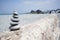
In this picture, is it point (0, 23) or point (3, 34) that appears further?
point (0, 23)

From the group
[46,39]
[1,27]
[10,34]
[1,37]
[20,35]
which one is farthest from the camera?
[46,39]

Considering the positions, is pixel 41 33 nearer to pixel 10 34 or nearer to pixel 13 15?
pixel 13 15

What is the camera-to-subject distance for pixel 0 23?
2262 millimetres

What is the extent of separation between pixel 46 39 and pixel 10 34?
123 cm

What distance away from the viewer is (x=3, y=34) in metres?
1.71

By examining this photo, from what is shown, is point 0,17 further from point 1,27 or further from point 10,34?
point 10,34

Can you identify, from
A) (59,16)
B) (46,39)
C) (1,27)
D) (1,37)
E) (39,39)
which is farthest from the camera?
(59,16)

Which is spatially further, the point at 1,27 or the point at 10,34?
the point at 1,27

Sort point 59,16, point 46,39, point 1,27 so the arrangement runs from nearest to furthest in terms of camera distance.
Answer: point 1,27, point 46,39, point 59,16

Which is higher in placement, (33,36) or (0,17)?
(0,17)

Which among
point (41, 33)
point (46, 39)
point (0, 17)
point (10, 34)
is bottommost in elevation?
point (46, 39)

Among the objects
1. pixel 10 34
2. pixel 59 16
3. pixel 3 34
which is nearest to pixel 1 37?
pixel 3 34

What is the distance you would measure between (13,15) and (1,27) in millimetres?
267

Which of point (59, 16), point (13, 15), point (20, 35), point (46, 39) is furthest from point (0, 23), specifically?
point (59, 16)
